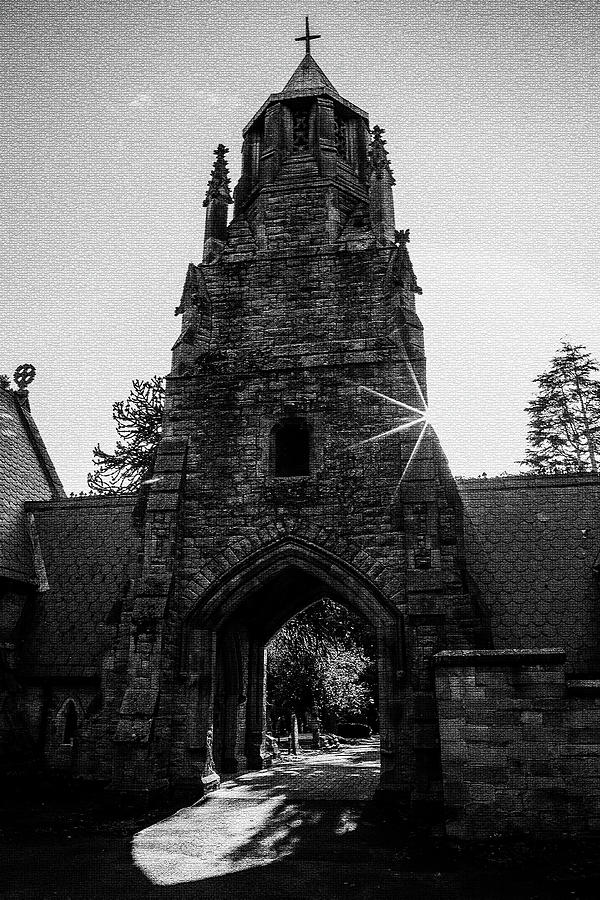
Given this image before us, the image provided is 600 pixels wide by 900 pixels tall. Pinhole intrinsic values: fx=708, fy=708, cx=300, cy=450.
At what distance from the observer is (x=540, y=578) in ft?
45.3

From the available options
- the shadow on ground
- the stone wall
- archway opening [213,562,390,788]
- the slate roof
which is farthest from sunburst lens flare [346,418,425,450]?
the slate roof

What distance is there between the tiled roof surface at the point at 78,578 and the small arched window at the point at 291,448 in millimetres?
3093

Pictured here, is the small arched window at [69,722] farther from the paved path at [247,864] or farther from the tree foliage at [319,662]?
the tree foliage at [319,662]

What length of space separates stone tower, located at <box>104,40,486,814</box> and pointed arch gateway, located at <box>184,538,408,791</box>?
0.03 meters

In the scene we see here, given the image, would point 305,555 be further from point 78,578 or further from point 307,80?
point 307,80

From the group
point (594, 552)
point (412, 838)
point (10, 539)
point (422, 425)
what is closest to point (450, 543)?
point (422, 425)

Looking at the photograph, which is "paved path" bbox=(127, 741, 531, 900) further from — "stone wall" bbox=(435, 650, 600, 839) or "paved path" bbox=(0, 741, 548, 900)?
"stone wall" bbox=(435, 650, 600, 839)

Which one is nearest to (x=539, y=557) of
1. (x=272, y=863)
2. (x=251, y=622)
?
(x=251, y=622)

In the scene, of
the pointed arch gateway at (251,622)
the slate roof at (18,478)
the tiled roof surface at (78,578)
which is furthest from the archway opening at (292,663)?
the slate roof at (18,478)

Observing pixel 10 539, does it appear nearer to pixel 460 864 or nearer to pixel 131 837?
pixel 131 837

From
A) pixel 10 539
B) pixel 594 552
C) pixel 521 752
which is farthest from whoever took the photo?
A: pixel 10 539

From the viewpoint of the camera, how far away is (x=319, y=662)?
25500mm

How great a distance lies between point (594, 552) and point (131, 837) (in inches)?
387

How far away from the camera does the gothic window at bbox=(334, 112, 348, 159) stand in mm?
17750
